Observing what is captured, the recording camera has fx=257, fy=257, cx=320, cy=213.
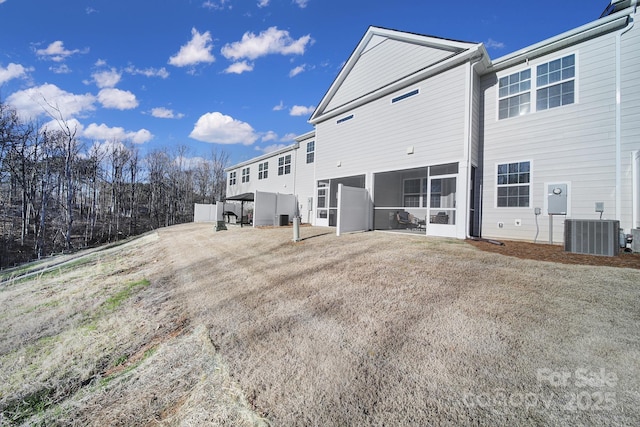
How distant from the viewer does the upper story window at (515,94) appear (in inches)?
320

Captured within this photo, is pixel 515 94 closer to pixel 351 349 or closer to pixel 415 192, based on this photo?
pixel 415 192

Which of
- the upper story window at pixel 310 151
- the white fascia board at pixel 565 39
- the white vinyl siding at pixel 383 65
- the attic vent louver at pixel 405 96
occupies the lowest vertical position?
the upper story window at pixel 310 151

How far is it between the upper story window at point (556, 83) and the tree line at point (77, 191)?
86.6 ft

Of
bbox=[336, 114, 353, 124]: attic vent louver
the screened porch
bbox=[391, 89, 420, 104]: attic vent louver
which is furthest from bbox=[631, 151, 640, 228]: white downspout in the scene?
bbox=[336, 114, 353, 124]: attic vent louver

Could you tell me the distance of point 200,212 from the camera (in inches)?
1100

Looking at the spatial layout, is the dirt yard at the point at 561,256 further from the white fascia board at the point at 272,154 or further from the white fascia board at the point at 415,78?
the white fascia board at the point at 272,154

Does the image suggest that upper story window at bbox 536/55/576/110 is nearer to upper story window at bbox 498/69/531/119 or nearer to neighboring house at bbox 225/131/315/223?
upper story window at bbox 498/69/531/119

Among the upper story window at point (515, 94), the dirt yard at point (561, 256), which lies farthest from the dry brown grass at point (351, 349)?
the upper story window at point (515, 94)

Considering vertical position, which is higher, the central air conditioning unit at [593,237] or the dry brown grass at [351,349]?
the central air conditioning unit at [593,237]

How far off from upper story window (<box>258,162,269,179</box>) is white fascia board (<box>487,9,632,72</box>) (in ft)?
52.1

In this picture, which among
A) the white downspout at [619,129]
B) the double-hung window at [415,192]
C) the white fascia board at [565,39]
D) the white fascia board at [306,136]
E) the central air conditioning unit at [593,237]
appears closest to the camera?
the central air conditioning unit at [593,237]

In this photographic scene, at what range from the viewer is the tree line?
62.5 feet

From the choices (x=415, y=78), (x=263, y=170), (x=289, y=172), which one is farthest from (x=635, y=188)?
(x=263, y=170)

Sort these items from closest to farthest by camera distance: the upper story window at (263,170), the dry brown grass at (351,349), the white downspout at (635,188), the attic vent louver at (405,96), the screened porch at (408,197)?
the dry brown grass at (351,349) → the white downspout at (635,188) → the attic vent louver at (405,96) → the screened porch at (408,197) → the upper story window at (263,170)
